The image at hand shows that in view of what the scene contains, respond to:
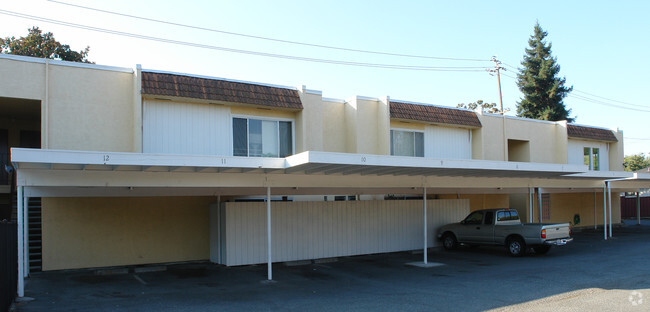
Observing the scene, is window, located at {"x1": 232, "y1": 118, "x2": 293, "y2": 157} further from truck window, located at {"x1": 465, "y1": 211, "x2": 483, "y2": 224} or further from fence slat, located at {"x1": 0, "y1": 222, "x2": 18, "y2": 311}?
truck window, located at {"x1": 465, "y1": 211, "x2": 483, "y2": 224}

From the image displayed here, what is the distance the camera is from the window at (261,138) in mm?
15867

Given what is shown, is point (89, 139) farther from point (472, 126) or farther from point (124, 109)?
point (472, 126)

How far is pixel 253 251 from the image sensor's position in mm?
15383

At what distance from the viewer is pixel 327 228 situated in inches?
660

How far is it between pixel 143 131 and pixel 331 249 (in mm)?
7148

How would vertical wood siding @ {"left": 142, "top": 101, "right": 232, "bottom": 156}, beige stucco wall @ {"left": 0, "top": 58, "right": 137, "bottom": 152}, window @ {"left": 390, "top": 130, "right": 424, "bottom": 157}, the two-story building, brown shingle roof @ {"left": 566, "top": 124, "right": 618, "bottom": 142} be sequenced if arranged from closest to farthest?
the two-story building → beige stucco wall @ {"left": 0, "top": 58, "right": 137, "bottom": 152} → vertical wood siding @ {"left": 142, "top": 101, "right": 232, "bottom": 156} → window @ {"left": 390, "top": 130, "right": 424, "bottom": 157} → brown shingle roof @ {"left": 566, "top": 124, "right": 618, "bottom": 142}

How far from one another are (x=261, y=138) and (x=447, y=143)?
27.4 feet

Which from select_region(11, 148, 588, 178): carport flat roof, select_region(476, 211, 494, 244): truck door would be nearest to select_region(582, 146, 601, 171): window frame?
select_region(476, 211, 494, 244): truck door

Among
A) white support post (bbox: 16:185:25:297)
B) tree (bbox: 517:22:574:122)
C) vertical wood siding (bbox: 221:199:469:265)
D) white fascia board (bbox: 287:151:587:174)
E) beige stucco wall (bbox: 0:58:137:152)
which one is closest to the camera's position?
white support post (bbox: 16:185:25:297)

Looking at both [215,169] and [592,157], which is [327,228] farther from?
[592,157]

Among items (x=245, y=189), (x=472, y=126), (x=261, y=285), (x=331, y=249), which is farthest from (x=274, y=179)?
(x=472, y=126)

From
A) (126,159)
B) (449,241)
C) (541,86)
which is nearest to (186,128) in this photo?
(126,159)

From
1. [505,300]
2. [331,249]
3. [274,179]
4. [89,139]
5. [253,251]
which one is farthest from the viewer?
[331,249]

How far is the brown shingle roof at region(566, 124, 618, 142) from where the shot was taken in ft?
82.9
